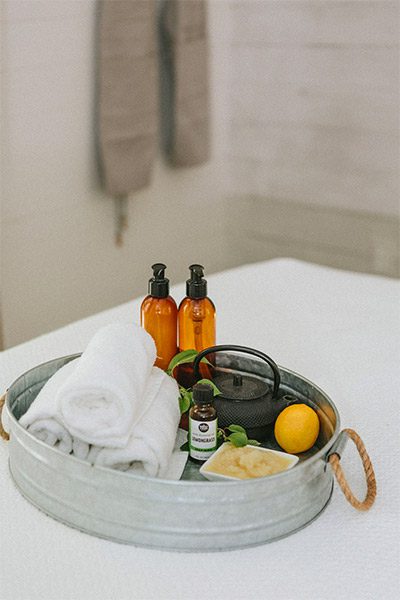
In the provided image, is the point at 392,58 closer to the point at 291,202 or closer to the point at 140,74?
the point at 291,202

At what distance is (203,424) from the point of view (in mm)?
1105

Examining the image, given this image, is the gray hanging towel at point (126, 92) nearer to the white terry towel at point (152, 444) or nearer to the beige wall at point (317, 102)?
the beige wall at point (317, 102)

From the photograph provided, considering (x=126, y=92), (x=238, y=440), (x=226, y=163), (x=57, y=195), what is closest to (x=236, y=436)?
(x=238, y=440)

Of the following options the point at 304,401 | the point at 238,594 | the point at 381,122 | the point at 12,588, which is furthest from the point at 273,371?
the point at 381,122

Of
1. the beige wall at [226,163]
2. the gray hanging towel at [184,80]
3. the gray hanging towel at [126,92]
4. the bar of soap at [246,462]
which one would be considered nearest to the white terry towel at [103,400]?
the bar of soap at [246,462]

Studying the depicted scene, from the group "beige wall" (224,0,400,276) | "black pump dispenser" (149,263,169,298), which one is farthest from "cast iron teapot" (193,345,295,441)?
"beige wall" (224,0,400,276)

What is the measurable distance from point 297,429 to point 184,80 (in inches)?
79.1

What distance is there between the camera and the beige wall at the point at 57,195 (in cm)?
248

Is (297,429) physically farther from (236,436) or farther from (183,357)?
(183,357)

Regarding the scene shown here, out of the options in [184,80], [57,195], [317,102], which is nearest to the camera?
[57,195]

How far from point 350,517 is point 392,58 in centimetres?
217

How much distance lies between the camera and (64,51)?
257 centimetres

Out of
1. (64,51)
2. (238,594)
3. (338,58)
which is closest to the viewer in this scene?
(238,594)

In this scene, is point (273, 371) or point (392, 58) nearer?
point (273, 371)
